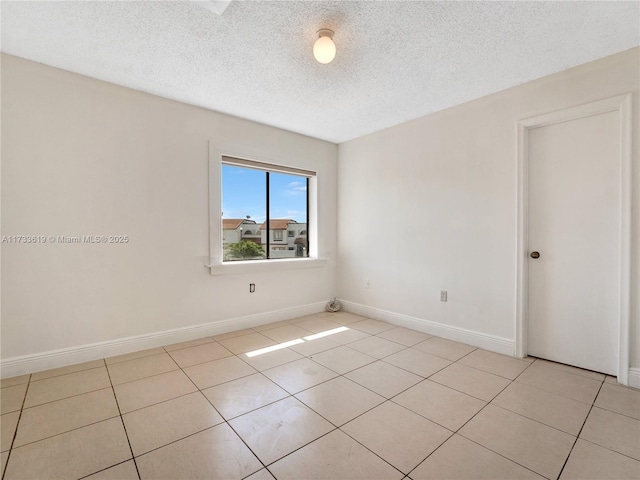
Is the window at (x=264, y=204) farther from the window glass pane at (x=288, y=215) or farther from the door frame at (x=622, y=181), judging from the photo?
the door frame at (x=622, y=181)

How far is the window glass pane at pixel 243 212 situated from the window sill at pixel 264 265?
0.20 m

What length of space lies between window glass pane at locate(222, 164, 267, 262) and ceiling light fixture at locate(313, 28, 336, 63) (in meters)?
2.02

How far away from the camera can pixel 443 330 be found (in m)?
3.34

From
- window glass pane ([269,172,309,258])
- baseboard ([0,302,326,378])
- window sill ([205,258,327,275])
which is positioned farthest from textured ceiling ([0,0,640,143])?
baseboard ([0,302,326,378])

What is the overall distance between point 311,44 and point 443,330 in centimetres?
301

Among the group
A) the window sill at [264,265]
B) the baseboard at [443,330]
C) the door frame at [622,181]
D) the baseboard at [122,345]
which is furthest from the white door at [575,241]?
the baseboard at [122,345]

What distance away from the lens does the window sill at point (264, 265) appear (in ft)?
11.2

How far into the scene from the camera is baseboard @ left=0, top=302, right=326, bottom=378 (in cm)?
241

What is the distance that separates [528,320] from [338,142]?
323 cm

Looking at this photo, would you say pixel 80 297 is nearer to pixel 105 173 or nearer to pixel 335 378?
pixel 105 173

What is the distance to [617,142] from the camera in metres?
2.35

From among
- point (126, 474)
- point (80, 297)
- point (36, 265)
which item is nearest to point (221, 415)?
point (126, 474)

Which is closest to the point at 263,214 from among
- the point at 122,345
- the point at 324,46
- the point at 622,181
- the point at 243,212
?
the point at 243,212

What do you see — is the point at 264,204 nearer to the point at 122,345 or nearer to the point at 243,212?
the point at 243,212
